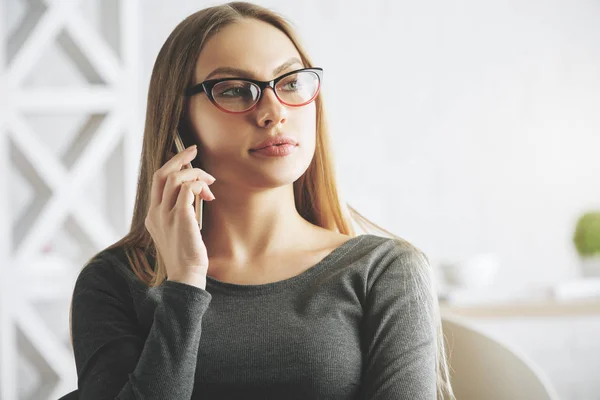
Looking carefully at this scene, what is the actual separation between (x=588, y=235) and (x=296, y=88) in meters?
1.66

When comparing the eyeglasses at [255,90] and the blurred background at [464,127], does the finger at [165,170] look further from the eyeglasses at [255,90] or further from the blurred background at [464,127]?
the blurred background at [464,127]

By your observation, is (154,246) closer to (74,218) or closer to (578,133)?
(74,218)

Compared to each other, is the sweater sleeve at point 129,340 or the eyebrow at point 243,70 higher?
the eyebrow at point 243,70

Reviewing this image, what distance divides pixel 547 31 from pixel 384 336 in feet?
8.00

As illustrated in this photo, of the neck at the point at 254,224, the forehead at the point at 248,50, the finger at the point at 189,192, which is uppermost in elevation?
the forehead at the point at 248,50

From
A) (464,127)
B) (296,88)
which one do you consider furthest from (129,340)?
(464,127)

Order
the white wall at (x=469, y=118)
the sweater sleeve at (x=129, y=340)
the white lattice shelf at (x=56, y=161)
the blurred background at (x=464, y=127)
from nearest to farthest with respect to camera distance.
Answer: the sweater sleeve at (x=129, y=340), the white lattice shelf at (x=56, y=161), the blurred background at (x=464, y=127), the white wall at (x=469, y=118)

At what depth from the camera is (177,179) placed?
1273 millimetres

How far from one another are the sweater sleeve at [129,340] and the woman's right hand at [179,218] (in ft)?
0.11

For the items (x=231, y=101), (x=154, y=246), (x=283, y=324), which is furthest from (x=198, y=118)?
(x=283, y=324)

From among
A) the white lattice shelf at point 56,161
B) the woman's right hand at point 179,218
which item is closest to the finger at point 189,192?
the woman's right hand at point 179,218

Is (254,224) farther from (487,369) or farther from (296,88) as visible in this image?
(487,369)

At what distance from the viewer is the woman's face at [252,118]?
1.27 metres

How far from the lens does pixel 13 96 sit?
242 cm
